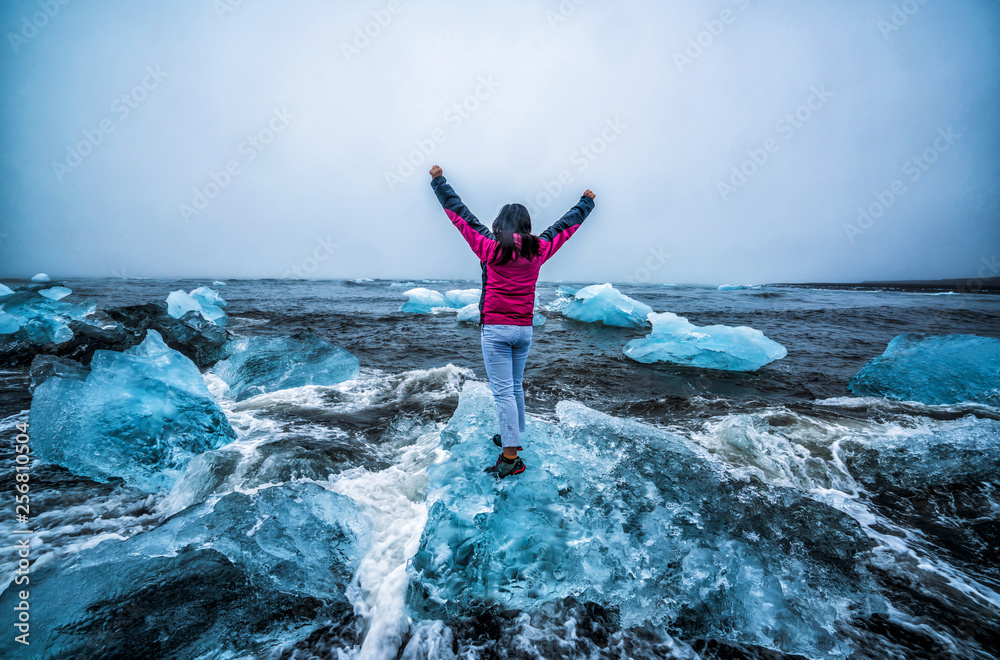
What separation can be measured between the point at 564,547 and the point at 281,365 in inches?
184

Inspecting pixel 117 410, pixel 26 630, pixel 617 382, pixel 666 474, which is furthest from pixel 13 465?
pixel 617 382

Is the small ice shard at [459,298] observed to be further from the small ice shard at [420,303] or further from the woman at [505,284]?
the woman at [505,284]

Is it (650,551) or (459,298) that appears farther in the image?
(459,298)

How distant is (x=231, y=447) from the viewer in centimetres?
315

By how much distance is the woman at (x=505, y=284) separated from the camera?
2346 millimetres

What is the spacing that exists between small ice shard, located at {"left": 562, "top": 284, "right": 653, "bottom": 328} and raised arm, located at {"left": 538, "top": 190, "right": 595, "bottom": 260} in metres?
9.14

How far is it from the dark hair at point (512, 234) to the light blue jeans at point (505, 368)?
0.48 m

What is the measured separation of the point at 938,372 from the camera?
448 centimetres

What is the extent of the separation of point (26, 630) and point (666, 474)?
3.26m

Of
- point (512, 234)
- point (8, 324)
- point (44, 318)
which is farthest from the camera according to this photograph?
point (44, 318)

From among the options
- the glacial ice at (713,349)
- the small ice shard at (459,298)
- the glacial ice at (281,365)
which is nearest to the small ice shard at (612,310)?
the glacial ice at (713,349)

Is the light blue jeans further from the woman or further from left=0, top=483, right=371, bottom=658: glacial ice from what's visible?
left=0, top=483, right=371, bottom=658: glacial ice

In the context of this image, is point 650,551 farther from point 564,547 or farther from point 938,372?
point 938,372

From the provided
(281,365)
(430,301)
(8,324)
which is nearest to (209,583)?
(281,365)
